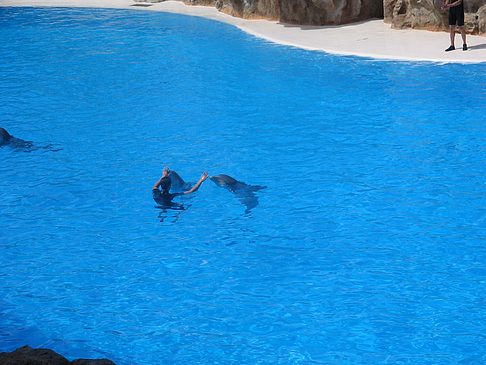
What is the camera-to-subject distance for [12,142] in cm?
1282

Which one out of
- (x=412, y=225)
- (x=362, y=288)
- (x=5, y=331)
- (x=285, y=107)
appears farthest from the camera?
(x=285, y=107)

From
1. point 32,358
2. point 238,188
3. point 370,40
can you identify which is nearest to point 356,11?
point 370,40

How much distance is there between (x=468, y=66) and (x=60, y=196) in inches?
335

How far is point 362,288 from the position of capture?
26.2 feet

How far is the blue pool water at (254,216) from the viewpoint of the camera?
24.0 ft

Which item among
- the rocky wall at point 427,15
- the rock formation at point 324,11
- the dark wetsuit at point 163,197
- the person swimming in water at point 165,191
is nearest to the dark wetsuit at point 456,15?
the rocky wall at point 427,15

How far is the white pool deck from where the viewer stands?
52.1 feet

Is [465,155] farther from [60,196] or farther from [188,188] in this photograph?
[60,196]

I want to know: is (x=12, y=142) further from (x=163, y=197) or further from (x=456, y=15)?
(x=456, y=15)

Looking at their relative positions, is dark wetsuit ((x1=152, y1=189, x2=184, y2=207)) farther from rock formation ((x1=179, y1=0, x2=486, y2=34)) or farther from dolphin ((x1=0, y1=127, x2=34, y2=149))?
rock formation ((x1=179, y1=0, x2=486, y2=34))

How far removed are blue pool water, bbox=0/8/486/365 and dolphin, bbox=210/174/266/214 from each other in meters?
0.11

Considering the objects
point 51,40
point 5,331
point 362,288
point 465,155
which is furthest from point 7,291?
point 51,40

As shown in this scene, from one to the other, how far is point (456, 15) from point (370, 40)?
8.92 feet

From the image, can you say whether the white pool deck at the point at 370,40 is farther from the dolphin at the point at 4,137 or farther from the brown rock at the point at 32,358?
the brown rock at the point at 32,358
